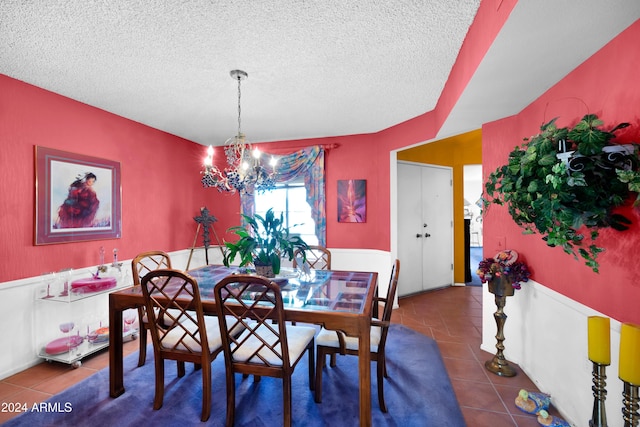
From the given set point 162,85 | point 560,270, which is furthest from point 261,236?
point 560,270

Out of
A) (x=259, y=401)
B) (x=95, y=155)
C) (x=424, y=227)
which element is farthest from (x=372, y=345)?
(x=95, y=155)

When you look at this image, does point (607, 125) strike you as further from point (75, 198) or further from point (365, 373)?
point (75, 198)

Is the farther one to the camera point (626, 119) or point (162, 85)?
point (162, 85)

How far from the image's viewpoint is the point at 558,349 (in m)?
1.82

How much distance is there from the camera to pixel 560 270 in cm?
185

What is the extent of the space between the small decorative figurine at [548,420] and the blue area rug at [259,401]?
47 cm

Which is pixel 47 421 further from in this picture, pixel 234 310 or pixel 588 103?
pixel 588 103

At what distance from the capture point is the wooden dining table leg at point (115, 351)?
6.55 ft

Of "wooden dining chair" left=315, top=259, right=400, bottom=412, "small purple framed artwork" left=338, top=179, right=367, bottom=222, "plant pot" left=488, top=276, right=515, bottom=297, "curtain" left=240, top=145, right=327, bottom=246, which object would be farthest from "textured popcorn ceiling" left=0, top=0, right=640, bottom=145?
"wooden dining chair" left=315, top=259, right=400, bottom=412

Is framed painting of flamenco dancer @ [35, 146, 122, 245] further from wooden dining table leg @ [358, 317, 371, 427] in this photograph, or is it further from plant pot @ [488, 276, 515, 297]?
plant pot @ [488, 276, 515, 297]

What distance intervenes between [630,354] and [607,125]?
1.10 meters

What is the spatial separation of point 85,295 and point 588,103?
4036mm

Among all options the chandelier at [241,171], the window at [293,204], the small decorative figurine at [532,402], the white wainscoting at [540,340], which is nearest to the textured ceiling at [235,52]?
the chandelier at [241,171]

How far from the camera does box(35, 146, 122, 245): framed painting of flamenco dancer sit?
2.57m
